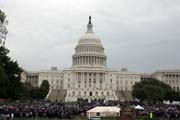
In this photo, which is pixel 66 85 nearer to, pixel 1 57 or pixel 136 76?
pixel 136 76

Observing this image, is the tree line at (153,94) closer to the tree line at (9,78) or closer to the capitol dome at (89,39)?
the tree line at (9,78)

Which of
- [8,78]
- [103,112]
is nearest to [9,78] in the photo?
[8,78]

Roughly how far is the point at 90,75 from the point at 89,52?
10886mm

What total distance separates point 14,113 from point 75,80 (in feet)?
388

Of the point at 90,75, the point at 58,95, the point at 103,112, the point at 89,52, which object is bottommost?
the point at 103,112

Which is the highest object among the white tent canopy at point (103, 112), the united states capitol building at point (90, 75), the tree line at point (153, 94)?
the united states capitol building at point (90, 75)

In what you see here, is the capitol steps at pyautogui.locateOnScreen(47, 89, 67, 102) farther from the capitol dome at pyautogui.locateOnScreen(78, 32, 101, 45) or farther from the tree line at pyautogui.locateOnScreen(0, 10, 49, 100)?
the tree line at pyautogui.locateOnScreen(0, 10, 49, 100)

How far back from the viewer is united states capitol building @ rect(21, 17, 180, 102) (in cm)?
15800

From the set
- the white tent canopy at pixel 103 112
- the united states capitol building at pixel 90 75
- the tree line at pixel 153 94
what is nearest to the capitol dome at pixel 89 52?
the united states capitol building at pixel 90 75

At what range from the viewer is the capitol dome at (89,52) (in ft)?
545

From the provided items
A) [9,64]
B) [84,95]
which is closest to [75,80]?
[84,95]

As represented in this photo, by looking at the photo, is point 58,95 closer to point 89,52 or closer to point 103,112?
point 89,52

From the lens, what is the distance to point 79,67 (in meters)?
162

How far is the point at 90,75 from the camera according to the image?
159750 mm
